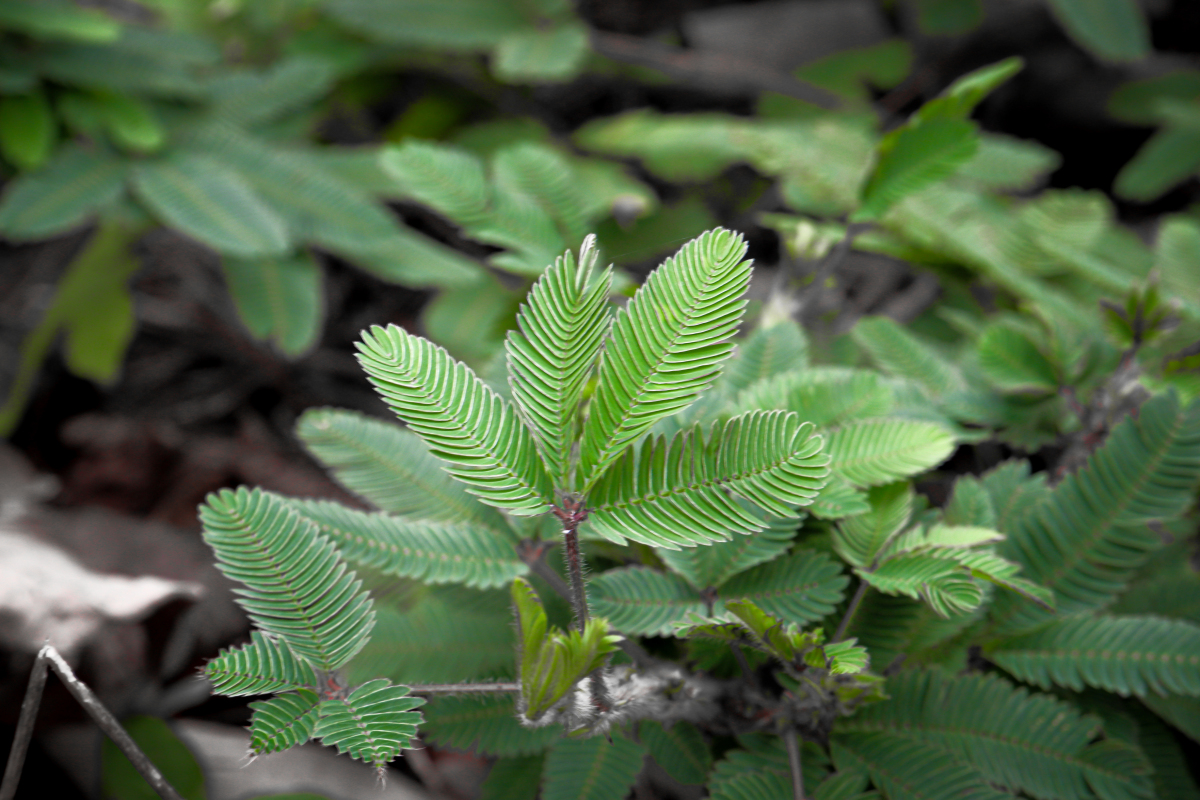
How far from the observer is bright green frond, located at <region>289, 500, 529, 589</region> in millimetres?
776

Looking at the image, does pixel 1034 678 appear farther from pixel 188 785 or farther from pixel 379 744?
pixel 188 785

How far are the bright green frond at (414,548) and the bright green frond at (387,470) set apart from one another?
0.08m

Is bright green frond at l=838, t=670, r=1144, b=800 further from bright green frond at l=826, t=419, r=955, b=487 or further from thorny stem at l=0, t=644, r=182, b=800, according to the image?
thorny stem at l=0, t=644, r=182, b=800

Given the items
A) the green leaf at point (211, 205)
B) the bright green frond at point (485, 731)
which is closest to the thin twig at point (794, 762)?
the bright green frond at point (485, 731)

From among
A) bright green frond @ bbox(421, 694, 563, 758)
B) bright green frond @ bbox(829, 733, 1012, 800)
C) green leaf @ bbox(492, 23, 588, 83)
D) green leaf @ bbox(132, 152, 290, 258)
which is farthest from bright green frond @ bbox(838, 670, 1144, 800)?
green leaf @ bbox(492, 23, 588, 83)

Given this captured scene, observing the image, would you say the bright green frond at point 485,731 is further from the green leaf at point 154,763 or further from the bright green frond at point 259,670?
the green leaf at point 154,763

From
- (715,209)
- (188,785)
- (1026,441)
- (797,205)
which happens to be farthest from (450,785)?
(715,209)

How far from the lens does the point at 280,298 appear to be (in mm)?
2072

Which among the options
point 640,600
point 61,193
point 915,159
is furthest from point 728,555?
point 61,193

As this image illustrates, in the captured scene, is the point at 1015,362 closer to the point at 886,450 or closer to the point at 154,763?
the point at 886,450

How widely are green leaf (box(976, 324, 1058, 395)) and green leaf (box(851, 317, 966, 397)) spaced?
0.11m

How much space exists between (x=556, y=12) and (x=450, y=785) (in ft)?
7.95

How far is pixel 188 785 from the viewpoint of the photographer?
1064mm

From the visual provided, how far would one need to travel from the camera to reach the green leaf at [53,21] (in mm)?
1803
